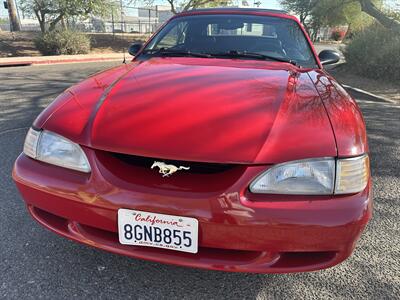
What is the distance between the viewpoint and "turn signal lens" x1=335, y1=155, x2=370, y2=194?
64.9 inches

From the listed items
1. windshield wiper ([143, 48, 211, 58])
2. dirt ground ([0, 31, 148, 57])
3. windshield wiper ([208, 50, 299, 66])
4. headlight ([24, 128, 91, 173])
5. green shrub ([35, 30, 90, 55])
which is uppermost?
windshield wiper ([208, 50, 299, 66])

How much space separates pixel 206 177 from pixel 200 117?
0.33 meters

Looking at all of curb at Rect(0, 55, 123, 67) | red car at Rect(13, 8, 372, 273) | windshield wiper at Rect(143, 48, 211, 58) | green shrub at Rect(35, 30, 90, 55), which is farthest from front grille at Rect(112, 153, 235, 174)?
green shrub at Rect(35, 30, 90, 55)

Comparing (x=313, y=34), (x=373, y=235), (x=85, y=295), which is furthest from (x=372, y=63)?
(x=313, y=34)

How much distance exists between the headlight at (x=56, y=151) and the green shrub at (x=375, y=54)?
30.1ft

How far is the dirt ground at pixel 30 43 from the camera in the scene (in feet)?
50.1

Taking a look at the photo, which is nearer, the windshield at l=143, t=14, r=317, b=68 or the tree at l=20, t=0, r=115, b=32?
the windshield at l=143, t=14, r=317, b=68

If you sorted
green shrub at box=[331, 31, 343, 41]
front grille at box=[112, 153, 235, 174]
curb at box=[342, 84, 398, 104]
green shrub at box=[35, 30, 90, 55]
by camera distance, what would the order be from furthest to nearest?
green shrub at box=[331, 31, 343, 41] < green shrub at box=[35, 30, 90, 55] < curb at box=[342, 84, 398, 104] < front grille at box=[112, 153, 235, 174]

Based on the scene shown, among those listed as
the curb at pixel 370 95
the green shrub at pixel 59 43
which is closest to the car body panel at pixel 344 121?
the curb at pixel 370 95

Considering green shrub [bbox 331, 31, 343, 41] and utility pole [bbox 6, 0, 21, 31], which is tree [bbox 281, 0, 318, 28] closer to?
green shrub [bbox 331, 31, 343, 41]

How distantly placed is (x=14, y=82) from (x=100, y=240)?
733 centimetres

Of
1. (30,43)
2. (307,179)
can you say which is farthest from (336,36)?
(307,179)

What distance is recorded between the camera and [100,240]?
1.79 metres

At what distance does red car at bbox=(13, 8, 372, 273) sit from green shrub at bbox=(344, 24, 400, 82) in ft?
27.9
